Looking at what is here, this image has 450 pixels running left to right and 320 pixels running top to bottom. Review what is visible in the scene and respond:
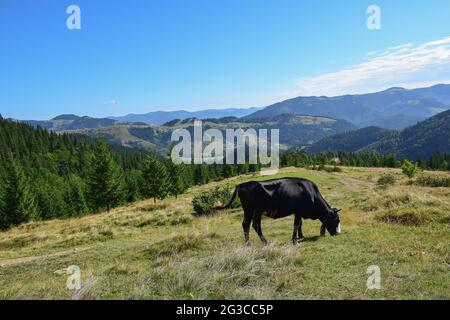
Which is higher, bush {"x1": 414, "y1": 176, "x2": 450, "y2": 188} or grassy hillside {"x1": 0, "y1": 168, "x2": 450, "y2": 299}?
grassy hillside {"x1": 0, "y1": 168, "x2": 450, "y2": 299}

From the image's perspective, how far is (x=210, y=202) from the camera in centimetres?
2995

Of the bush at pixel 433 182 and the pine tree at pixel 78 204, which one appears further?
the pine tree at pixel 78 204

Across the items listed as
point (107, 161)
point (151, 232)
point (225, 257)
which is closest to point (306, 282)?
point (225, 257)

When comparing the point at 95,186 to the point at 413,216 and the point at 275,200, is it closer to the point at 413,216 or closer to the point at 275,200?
the point at 275,200

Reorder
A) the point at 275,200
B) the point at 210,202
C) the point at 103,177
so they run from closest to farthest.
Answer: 1. the point at 275,200
2. the point at 210,202
3. the point at 103,177

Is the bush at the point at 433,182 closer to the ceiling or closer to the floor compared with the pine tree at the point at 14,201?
closer to the ceiling

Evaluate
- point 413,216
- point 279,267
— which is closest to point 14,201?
point 413,216

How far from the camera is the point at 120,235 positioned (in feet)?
76.2

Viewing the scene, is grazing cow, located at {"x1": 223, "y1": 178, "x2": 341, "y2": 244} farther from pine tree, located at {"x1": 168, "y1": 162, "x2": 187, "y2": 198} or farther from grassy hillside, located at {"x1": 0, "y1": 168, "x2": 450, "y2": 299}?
pine tree, located at {"x1": 168, "y1": 162, "x2": 187, "y2": 198}

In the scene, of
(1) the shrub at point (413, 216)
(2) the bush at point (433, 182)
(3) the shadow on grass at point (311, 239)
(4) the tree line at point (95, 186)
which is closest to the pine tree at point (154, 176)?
(4) the tree line at point (95, 186)

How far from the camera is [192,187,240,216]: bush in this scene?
29.2 m

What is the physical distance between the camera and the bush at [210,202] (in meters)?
29.2

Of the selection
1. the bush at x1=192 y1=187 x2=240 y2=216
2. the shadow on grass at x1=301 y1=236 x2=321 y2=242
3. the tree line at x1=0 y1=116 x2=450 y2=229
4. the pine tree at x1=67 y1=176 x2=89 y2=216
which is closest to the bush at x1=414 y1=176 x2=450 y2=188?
the bush at x1=192 y1=187 x2=240 y2=216

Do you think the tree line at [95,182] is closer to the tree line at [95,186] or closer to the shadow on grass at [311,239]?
the tree line at [95,186]
